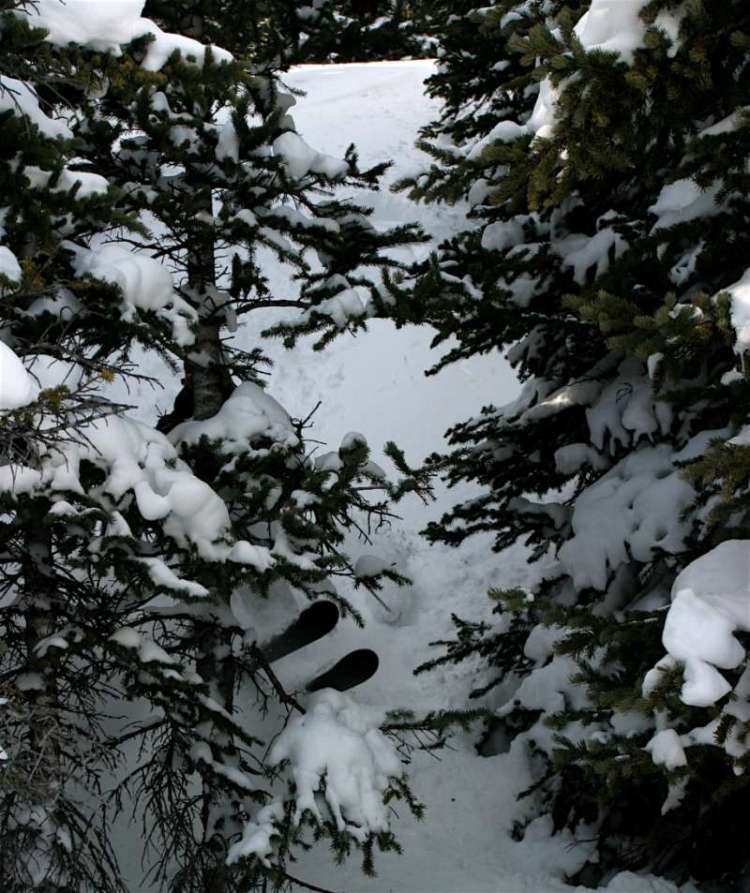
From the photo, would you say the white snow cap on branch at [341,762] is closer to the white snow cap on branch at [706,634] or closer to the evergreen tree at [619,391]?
the evergreen tree at [619,391]

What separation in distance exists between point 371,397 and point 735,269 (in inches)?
351

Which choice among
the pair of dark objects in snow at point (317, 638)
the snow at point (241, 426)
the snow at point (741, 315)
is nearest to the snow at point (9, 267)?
the snow at point (241, 426)

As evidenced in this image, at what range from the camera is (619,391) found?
6.85 meters

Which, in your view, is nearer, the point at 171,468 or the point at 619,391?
the point at 171,468

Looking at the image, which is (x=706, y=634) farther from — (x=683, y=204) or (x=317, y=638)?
(x=317, y=638)

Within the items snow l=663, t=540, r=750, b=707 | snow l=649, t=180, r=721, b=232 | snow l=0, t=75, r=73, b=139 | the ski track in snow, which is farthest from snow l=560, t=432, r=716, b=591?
snow l=0, t=75, r=73, b=139

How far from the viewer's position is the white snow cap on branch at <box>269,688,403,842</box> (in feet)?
19.2

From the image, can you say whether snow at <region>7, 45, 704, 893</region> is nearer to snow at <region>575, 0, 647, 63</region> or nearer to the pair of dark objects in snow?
the pair of dark objects in snow

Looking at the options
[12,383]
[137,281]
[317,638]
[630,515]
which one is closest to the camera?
[12,383]

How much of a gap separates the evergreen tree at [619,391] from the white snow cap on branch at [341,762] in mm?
1140

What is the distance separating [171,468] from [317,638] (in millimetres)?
3295

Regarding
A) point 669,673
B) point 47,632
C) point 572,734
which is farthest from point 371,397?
point 669,673

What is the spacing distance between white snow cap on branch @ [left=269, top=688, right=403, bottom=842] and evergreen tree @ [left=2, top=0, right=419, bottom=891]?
0.01 m

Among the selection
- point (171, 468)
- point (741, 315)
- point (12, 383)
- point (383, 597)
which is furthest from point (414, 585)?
point (12, 383)
